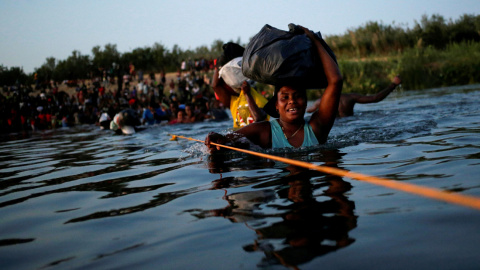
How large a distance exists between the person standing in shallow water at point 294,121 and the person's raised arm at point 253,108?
4.39 feet

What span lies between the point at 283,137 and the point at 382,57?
86.4ft

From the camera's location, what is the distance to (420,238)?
1902 mm

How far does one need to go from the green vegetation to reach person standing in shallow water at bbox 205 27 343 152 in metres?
19.1

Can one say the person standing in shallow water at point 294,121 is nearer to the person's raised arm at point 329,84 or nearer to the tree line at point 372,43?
the person's raised arm at point 329,84

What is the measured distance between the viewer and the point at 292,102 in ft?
14.5

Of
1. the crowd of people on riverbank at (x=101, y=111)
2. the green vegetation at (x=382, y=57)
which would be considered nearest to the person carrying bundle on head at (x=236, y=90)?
the crowd of people on riverbank at (x=101, y=111)

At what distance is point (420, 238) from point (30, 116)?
856 inches

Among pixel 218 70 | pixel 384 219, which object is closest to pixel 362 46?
pixel 218 70

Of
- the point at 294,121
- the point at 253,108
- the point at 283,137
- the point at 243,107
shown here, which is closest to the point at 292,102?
the point at 294,121

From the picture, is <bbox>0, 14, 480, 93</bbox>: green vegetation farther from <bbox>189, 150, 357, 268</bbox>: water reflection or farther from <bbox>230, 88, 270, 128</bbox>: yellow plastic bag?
<bbox>189, 150, 357, 268</bbox>: water reflection

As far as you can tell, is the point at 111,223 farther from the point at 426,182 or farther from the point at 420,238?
the point at 426,182

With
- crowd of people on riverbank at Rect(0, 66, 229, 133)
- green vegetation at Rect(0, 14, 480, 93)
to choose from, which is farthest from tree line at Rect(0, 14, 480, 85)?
crowd of people on riverbank at Rect(0, 66, 229, 133)

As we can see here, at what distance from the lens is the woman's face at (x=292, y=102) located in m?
4.39

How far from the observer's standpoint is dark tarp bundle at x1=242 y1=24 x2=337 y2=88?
4031mm
